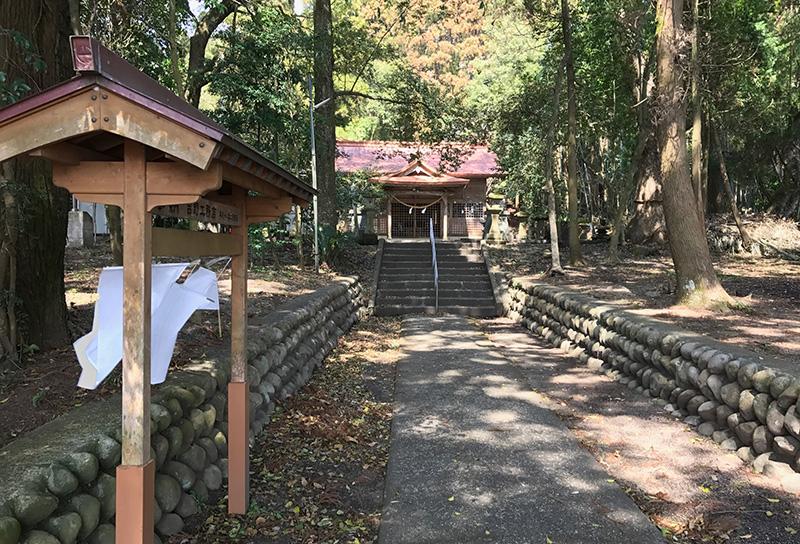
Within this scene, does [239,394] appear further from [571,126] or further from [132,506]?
[571,126]

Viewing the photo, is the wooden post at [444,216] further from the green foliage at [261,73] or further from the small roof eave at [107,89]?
the small roof eave at [107,89]

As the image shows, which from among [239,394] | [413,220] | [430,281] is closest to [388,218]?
[413,220]

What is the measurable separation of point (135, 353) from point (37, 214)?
3.25m

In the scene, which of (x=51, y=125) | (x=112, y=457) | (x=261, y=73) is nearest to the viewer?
(x=51, y=125)

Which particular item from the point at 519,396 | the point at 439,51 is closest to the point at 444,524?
the point at 519,396

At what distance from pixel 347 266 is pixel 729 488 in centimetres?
1186

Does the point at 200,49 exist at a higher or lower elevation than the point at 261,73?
higher

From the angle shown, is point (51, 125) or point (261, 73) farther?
point (261, 73)

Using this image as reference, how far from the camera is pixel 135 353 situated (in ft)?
8.28

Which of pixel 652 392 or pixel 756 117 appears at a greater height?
pixel 756 117

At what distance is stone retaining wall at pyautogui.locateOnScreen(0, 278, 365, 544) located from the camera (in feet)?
7.64

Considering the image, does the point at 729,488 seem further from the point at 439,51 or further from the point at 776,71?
the point at 439,51

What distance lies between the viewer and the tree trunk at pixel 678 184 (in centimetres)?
811

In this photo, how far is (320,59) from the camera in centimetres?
1280
